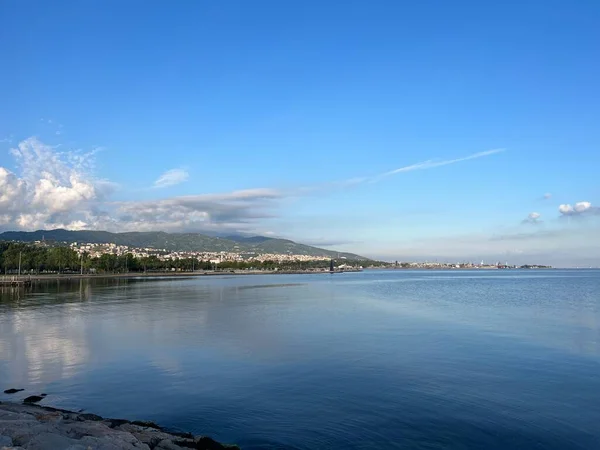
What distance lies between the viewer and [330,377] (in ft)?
57.2

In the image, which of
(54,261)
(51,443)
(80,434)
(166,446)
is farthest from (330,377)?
(54,261)

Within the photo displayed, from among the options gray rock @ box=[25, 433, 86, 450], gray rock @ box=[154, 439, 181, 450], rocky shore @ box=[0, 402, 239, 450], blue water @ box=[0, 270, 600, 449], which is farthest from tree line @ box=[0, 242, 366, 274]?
→ gray rock @ box=[154, 439, 181, 450]

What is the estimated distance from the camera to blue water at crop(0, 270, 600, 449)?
12.3 metres

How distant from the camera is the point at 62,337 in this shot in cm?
2623

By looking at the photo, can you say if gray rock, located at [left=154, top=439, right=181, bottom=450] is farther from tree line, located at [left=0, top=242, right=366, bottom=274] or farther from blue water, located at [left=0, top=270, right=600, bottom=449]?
tree line, located at [left=0, top=242, right=366, bottom=274]

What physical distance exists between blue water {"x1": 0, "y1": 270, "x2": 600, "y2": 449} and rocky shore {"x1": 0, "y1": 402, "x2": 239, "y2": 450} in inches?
49.6

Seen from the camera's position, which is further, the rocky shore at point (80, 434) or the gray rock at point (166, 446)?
the gray rock at point (166, 446)

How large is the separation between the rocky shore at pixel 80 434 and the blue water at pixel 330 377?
1260 millimetres

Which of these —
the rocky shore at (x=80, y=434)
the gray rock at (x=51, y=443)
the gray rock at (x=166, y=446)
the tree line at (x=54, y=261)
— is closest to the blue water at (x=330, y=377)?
the rocky shore at (x=80, y=434)

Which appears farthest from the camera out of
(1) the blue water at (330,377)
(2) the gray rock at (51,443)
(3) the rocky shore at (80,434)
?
(1) the blue water at (330,377)

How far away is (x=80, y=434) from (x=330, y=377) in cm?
936

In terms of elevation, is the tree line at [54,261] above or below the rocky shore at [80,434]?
above

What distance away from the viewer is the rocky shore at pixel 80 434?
911 cm

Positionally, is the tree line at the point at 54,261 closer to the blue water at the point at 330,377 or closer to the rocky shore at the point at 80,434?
the blue water at the point at 330,377
